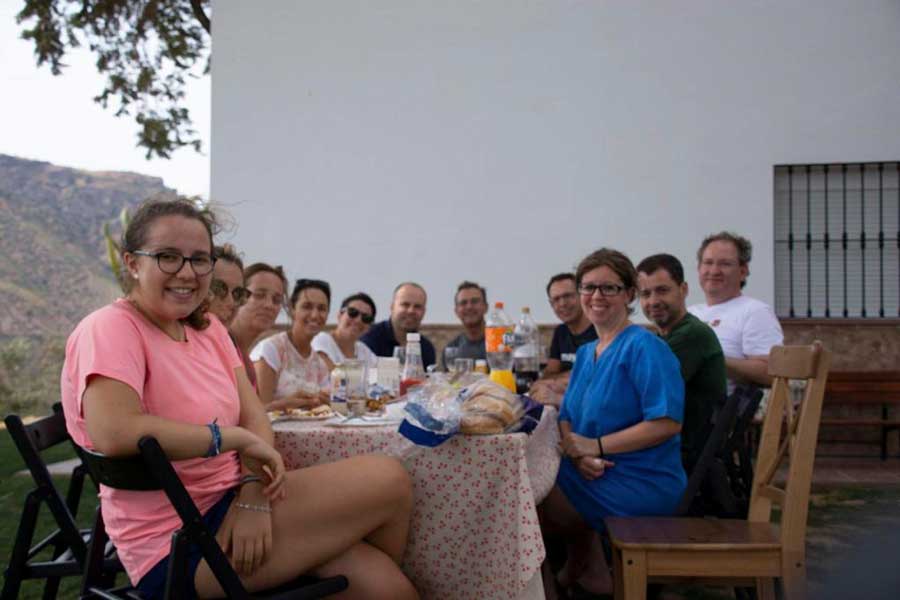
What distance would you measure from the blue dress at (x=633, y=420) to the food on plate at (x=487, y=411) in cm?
61

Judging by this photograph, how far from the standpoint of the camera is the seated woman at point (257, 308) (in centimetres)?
376

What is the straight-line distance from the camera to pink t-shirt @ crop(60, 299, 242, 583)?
1735 mm

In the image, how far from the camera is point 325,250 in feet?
24.8

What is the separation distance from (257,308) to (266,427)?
1.72 m

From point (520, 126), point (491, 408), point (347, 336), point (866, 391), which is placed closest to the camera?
point (491, 408)

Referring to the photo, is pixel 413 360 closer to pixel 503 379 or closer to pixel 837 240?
pixel 503 379

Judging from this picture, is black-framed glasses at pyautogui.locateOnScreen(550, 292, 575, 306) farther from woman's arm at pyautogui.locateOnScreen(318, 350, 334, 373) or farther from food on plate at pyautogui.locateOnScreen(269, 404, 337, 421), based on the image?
food on plate at pyautogui.locateOnScreen(269, 404, 337, 421)

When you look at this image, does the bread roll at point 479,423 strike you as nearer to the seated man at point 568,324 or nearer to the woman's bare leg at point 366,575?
the woman's bare leg at point 366,575

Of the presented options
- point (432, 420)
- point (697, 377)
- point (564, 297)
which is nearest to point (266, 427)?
point (432, 420)

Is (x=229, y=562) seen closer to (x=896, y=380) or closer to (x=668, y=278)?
(x=668, y=278)

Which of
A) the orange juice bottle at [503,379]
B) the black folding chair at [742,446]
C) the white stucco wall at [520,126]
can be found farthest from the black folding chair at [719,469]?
the white stucco wall at [520,126]

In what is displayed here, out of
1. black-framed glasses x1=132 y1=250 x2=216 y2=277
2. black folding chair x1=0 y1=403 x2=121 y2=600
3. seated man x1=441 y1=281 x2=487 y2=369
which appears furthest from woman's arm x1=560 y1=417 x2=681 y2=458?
seated man x1=441 y1=281 x2=487 y2=369

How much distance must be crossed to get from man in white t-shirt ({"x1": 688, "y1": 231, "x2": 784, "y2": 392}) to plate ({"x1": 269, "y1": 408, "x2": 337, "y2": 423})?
91.1 inches

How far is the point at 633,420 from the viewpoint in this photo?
2721 millimetres
